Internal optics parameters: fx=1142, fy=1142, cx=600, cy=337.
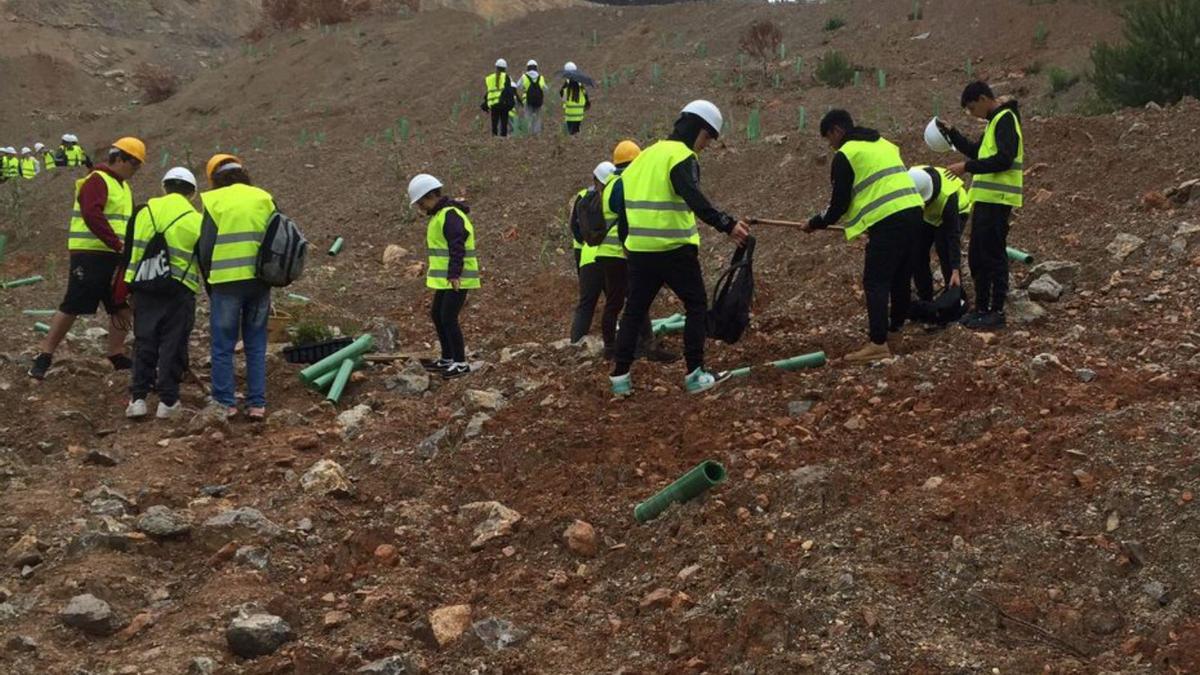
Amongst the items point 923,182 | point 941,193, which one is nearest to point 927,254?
point 941,193

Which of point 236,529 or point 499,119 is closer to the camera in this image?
point 236,529

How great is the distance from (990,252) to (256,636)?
4.34 metres

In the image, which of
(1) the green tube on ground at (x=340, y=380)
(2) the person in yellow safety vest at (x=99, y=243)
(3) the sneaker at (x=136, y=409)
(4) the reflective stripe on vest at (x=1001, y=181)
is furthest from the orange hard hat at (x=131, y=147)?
(4) the reflective stripe on vest at (x=1001, y=181)

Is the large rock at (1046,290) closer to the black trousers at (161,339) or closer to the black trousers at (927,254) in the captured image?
the black trousers at (927,254)

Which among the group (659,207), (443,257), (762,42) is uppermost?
(762,42)

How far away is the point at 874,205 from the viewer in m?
5.80

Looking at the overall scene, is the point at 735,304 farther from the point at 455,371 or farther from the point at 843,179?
the point at 455,371

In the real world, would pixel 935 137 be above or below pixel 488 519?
above

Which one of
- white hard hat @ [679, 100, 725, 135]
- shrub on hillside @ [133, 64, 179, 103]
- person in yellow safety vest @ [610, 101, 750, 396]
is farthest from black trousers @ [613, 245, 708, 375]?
shrub on hillside @ [133, 64, 179, 103]

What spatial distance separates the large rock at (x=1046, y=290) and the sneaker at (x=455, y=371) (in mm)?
3479

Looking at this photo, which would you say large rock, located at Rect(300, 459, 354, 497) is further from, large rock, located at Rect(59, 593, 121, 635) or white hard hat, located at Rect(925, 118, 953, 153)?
white hard hat, located at Rect(925, 118, 953, 153)

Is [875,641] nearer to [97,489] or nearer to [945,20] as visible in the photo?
[97,489]

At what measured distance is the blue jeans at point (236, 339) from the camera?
628 centimetres

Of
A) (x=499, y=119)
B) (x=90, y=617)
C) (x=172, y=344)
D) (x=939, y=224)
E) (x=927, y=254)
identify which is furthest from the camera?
(x=499, y=119)
